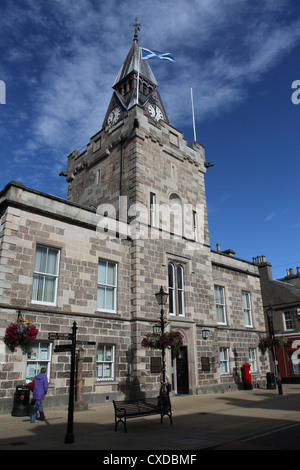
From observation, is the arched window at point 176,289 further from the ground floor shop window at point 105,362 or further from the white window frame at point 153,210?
the ground floor shop window at point 105,362

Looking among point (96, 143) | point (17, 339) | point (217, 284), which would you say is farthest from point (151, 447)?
point (96, 143)

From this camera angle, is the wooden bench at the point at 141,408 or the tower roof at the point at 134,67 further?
the tower roof at the point at 134,67

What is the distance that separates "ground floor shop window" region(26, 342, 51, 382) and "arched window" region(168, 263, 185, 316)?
7180 mm

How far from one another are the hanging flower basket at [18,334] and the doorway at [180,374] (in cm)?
846

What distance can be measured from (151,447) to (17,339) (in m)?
6.79

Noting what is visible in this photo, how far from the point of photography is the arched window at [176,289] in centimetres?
1883

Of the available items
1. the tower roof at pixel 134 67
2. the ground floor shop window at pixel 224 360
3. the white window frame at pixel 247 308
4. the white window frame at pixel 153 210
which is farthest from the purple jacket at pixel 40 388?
the tower roof at pixel 134 67

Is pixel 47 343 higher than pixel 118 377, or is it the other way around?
pixel 47 343

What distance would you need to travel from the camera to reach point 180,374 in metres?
18.8

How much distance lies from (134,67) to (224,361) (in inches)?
940

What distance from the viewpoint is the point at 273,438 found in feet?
25.6

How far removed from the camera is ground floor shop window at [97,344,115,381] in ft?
49.7
